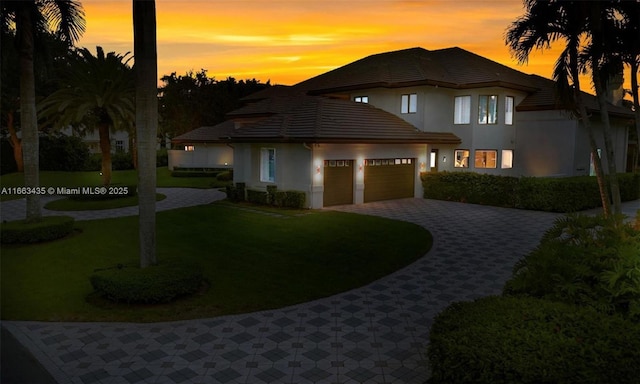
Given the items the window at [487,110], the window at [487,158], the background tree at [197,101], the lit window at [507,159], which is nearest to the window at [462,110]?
the window at [487,110]

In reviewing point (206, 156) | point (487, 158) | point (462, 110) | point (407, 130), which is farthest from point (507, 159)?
point (206, 156)

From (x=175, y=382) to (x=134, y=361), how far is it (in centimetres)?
107

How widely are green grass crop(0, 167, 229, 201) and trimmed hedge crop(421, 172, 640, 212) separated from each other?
54.0 feet

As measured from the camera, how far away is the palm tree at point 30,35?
14398 mm

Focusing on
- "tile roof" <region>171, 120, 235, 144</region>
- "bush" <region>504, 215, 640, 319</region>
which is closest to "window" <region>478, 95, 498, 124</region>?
"tile roof" <region>171, 120, 235, 144</region>

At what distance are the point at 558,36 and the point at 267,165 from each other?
48.7 feet

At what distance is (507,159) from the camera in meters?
31.2

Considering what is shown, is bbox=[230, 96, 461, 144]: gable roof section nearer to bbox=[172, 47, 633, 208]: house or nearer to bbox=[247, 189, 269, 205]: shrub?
bbox=[172, 47, 633, 208]: house

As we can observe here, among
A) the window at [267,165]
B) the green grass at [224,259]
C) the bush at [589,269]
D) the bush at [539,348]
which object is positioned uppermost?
the window at [267,165]

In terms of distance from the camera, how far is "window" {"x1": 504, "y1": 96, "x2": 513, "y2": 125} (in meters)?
30.3

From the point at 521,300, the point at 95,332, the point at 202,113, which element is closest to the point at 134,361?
the point at 95,332

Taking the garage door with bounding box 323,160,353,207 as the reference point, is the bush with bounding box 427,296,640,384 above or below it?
below

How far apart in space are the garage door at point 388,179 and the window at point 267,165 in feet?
16.8

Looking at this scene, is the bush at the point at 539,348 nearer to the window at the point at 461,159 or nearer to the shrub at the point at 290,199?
the shrub at the point at 290,199
